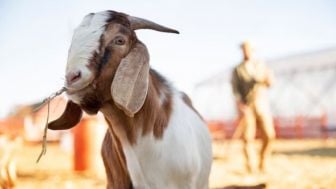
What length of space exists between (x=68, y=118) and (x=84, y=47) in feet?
1.80

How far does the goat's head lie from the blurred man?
484cm

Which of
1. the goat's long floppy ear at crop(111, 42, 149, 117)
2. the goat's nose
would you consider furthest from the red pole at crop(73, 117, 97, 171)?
the goat's nose

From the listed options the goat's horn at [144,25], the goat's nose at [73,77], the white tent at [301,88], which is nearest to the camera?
the goat's nose at [73,77]

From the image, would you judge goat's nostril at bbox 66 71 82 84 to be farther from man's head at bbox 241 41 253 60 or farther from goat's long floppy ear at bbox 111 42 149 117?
man's head at bbox 241 41 253 60

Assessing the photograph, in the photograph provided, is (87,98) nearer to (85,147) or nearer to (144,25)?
(144,25)

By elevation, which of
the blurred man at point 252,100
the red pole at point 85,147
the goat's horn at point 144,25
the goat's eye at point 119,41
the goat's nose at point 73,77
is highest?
the goat's horn at point 144,25

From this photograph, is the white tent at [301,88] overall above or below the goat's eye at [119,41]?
below

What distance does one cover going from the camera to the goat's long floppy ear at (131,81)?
203 cm

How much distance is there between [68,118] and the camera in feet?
7.80

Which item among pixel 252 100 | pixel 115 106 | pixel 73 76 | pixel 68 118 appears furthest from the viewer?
pixel 252 100

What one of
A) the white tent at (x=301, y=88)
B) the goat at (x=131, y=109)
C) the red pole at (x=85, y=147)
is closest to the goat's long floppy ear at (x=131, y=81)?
the goat at (x=131, y=109)

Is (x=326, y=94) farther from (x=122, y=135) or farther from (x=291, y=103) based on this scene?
(x=122, y=135)

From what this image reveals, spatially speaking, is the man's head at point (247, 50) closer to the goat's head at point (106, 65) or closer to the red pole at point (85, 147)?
the red pole at point (85, 147)

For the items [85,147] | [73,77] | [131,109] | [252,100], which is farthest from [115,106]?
[85,147]
